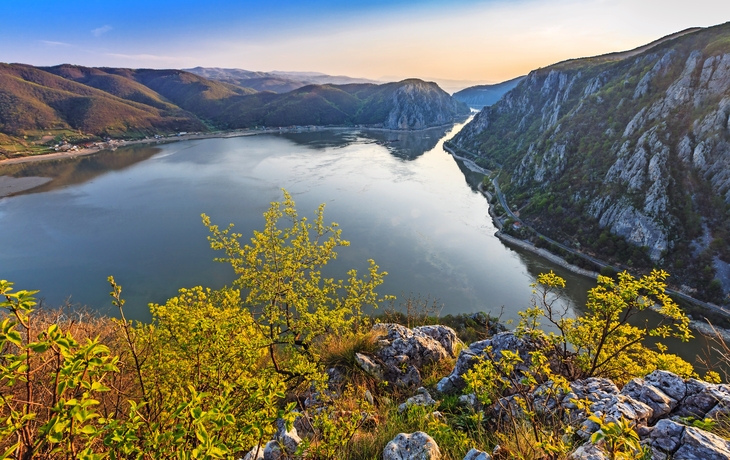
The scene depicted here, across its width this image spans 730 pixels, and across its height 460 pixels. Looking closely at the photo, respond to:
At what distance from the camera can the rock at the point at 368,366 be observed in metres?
8.75

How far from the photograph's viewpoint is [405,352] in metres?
9.84

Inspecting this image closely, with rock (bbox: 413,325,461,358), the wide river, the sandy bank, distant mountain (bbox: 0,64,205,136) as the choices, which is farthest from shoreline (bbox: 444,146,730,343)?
distant mountain (bbox: 0,64,205,136)

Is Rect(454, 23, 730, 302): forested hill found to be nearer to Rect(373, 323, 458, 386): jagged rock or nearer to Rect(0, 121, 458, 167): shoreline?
Rect(373, 323, 458, 386): jagged rock

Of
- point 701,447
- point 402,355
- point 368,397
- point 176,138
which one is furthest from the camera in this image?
point 176,138

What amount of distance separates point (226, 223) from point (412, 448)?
48821mm

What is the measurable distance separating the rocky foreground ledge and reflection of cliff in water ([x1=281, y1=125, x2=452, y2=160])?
9980 cm

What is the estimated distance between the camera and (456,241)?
45875 mm

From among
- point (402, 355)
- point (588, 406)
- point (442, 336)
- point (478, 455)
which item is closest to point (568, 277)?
point (442, 336)

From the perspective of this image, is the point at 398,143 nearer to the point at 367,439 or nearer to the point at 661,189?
the point at 661,189

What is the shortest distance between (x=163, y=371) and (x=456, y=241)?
43.2 metres

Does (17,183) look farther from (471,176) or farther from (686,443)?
(686,443)

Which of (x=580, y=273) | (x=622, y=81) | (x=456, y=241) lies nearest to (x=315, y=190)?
(x=456, y=241)

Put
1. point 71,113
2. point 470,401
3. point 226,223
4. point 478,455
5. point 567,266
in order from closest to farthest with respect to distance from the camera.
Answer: point 478,455 → point 470,401 → point 567,266 → point 226,223 → point 71,113

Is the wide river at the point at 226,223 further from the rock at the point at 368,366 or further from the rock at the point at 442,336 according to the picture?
the rock at the point at 368,366
